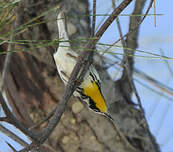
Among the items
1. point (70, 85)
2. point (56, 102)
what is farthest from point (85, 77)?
point (56, 102)

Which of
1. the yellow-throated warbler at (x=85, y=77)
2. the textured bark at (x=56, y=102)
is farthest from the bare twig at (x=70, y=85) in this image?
the textured bark at (x=56, y=102)

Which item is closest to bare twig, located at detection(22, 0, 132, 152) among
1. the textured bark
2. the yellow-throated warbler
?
the yellow-throated warbler

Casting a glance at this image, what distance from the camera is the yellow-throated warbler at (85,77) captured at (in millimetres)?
911

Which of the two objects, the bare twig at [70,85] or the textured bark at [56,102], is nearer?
the bare twig at [70,85]

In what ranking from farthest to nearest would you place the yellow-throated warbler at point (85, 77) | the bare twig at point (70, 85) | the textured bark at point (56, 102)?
the textured bark at point (56, 102) < the yellow-throated warbler at point (85, 77) < the bare twig at point (70, 85)

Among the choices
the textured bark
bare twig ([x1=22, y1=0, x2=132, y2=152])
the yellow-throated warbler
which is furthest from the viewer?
the textured bark

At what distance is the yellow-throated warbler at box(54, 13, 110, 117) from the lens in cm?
91

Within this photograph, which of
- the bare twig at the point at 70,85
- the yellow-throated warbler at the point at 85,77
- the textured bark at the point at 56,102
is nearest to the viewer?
the bare twig at the point at 70,85

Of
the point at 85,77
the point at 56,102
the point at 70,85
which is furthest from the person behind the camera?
the point at 56,102

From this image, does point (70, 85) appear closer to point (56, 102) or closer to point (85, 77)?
point (85, 77)

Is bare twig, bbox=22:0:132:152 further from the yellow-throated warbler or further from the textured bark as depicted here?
the textured bark

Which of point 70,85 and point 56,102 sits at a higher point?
point 70,85

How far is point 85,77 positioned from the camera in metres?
0.94

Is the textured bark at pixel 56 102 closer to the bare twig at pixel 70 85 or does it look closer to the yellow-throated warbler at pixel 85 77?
the yellow-throated warbler at pixel 85 77
